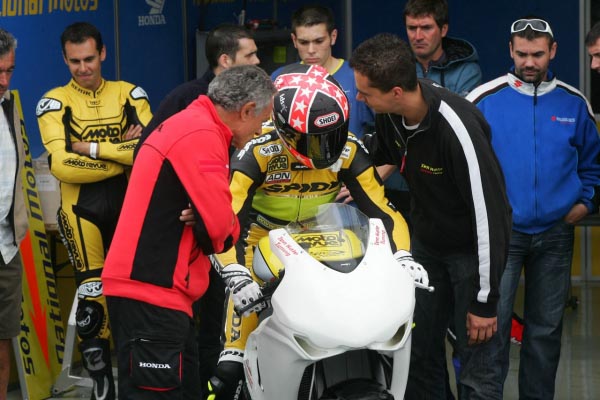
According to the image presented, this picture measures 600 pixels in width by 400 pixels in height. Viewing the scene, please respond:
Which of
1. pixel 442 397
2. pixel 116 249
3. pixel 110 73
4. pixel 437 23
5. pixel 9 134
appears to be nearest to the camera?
pixel 116 249

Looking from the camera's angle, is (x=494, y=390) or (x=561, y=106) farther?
(x=561, y=106)

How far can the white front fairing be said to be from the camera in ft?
12.4

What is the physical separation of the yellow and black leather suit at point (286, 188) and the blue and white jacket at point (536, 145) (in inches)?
36.4

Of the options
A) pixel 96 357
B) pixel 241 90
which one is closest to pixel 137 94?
pixel 96 357

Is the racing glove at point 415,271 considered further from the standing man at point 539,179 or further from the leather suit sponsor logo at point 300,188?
the standing man at point 539,179

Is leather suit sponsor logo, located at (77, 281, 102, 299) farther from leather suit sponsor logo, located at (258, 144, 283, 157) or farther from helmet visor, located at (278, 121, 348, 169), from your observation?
helmet visor, located at (278, 121, 348, 169)

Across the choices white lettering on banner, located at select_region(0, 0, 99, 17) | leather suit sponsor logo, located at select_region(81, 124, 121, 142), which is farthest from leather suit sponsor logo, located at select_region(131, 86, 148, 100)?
white lettering on banner, located at select_region(0, 0, 99, 17)

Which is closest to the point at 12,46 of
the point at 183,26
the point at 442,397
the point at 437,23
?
the point at 437,23

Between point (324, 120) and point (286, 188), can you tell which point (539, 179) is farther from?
point (324, 120)

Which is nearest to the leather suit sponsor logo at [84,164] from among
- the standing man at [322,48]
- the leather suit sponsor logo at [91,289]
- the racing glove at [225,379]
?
the leather suit sponsor logo at [91,289]

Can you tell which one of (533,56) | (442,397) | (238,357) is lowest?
(442,397)

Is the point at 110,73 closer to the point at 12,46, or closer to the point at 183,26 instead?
the point at 183,26

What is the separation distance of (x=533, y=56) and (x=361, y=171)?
4.09 ft

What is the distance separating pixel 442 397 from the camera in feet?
17.0
